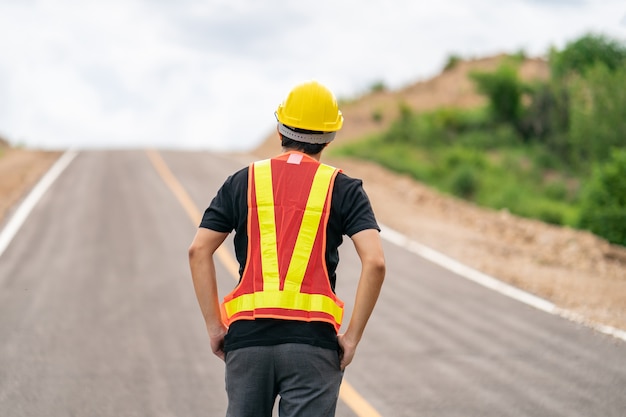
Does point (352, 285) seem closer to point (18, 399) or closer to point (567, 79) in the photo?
point (18, 399)

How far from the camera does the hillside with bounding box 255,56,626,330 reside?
10.2 metres

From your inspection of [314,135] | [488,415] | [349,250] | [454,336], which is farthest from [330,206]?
[349,250]

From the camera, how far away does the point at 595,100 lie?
101 feet

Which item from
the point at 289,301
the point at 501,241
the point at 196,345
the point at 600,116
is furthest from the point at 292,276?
the point at 600,116

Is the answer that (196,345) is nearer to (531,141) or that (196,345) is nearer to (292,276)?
(292,276)

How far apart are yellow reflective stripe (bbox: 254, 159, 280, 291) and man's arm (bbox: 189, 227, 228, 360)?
0.80 ft

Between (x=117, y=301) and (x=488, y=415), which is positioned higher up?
(x=488, y=415)

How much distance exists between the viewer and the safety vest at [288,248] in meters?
2.93

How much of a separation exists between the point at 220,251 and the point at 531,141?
30733mm

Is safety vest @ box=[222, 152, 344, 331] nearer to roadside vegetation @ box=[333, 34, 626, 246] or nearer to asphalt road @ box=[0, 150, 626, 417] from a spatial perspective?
asphalt road @ box=[0, 150, 626, 417]

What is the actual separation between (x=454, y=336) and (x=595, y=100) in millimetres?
25362

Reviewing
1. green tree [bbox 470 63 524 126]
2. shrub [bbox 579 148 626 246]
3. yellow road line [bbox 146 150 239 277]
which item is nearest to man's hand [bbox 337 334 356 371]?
yellow road line [bbox 146 150 239 277]

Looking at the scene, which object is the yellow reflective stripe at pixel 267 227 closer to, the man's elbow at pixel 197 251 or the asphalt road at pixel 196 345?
the man's elbow at pixel 197 251

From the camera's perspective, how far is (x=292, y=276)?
294 centimetres
